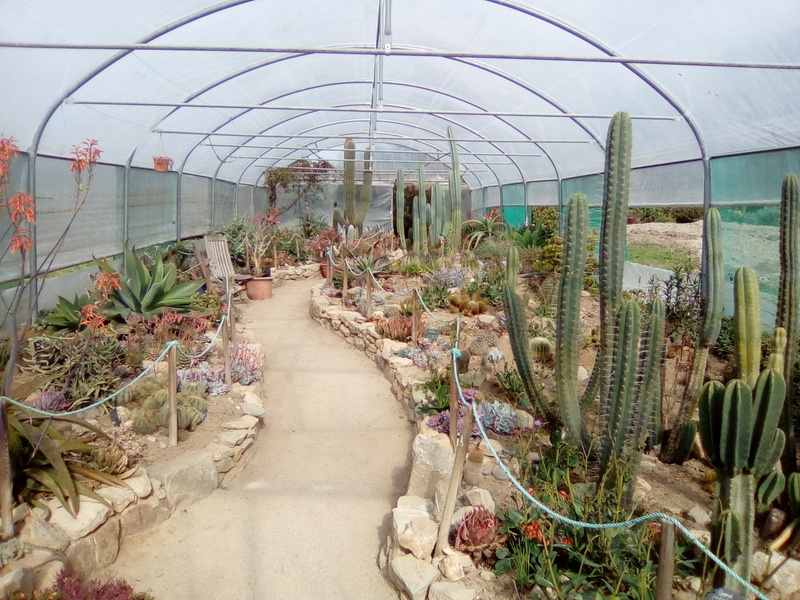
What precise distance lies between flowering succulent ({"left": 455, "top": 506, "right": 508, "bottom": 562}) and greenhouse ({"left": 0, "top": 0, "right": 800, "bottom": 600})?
0.04 ft

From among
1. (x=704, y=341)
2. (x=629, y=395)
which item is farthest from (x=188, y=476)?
(x=704, y=341)

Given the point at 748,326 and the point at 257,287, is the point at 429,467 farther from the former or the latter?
the point at 257,287

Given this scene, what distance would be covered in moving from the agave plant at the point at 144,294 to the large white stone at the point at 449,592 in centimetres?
409

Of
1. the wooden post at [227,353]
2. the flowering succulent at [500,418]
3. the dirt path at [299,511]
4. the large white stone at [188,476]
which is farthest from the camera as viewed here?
the wooden post at [227,353]

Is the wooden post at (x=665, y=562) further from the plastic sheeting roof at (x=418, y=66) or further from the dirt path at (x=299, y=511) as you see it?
the plastic sheeting roof at (x=418, y=66)

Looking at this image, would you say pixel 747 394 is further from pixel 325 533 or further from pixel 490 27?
pixel 490 27

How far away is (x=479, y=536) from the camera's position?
9.19 feet

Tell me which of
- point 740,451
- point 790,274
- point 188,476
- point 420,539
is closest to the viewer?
point 740,451

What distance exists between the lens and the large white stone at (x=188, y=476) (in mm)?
3641

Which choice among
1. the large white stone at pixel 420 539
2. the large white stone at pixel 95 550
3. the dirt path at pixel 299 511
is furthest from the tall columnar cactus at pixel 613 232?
the large white stone at pixel 95 550

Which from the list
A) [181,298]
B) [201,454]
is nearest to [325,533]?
[201,454]

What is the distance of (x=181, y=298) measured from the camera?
6035 millimetres

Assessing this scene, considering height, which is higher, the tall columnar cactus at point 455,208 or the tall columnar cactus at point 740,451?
the tall columnar cactus at point 455,208

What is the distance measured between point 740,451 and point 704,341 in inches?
84.5
